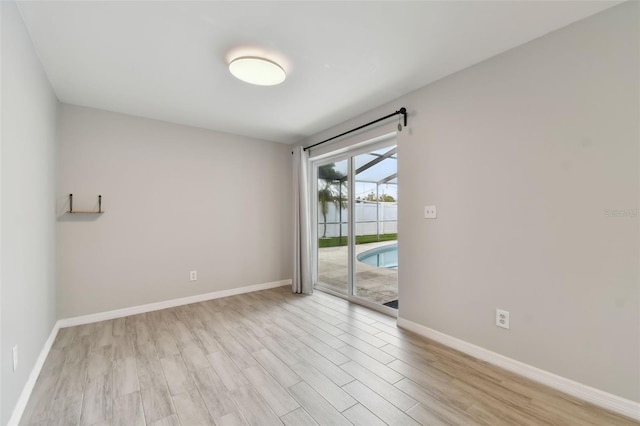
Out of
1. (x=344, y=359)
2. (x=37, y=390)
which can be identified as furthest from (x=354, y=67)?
(x=37, y=390)

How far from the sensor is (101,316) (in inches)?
120

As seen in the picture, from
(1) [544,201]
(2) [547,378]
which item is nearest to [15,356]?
(2) [547,378]

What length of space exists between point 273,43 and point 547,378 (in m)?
3.02

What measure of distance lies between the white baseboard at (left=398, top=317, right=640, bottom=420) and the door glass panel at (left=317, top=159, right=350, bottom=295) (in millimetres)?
1590

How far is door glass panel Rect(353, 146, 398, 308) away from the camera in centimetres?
331

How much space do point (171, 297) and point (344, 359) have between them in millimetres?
2513

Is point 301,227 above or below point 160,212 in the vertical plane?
below

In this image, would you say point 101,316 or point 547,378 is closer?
point 547,378

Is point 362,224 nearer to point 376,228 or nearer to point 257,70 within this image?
point 376,228

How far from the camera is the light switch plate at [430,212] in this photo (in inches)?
100

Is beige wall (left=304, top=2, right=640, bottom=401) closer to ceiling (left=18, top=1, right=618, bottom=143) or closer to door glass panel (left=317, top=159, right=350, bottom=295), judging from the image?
ceiling (left=18, top=1, right=618, bottom=143)

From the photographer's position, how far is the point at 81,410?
1.65 metres

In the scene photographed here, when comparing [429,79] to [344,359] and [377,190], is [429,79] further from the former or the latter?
[344,359]

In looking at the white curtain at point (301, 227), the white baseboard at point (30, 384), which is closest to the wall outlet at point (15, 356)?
the white baseboard at point (30, 384)
